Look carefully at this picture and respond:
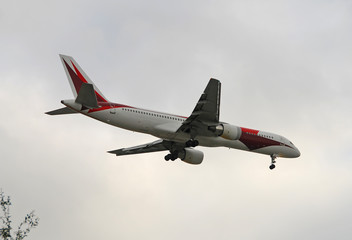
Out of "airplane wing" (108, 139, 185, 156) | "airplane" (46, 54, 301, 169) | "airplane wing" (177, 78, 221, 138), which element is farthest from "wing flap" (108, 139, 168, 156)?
"airplane wing" (177, 78, 221, 138)

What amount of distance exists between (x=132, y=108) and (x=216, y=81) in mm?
7202

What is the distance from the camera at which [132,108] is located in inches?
1633

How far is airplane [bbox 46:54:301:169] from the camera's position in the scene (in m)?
38.9

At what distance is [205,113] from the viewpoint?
40312mm

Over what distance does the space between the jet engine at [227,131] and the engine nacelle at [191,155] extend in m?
5.59

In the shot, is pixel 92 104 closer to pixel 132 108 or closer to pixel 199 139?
pixel 132 108

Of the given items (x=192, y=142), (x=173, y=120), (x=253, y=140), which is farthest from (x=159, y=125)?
(x=253, y=140)

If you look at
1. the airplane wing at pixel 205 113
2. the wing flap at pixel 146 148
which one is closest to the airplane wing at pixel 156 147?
the wing flap at pixel 146 148

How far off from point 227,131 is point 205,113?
9.94 ft

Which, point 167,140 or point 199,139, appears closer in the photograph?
point 199,139

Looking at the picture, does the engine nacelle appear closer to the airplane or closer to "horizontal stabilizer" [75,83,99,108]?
the airplane

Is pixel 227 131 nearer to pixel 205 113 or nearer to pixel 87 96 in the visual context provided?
pixel 205 113

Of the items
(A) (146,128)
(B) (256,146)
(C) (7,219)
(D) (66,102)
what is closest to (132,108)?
(A) (146,128)

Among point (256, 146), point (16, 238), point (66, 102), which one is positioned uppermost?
point (256, 146)
